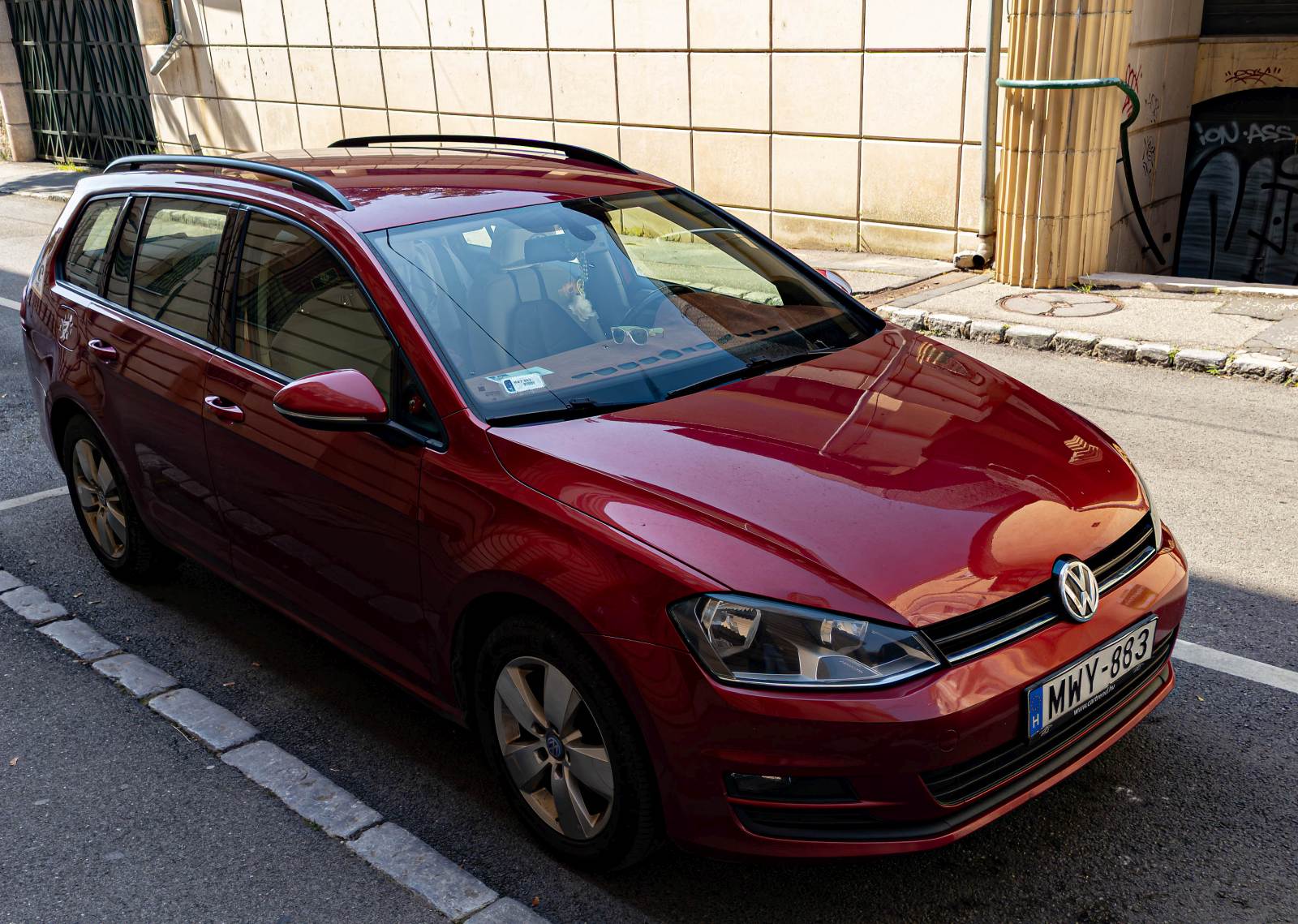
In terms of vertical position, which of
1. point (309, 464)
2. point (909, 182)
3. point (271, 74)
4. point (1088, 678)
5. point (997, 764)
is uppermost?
point (271, 74)

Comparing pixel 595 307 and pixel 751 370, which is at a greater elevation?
pixel 595 307

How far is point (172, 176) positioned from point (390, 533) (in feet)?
6.94

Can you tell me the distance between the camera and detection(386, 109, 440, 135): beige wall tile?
577 inches

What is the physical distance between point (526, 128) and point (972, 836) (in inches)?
456

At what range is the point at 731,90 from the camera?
37.5 feet

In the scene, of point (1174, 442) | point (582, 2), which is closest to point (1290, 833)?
point (1174, 442)

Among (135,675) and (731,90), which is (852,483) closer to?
(135,675)

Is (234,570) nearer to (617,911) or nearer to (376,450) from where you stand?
(376,450)

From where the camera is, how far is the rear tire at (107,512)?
16.3 feet

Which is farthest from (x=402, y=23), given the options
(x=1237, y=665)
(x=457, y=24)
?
(x=1237, y=665)

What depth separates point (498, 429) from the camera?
129 inches

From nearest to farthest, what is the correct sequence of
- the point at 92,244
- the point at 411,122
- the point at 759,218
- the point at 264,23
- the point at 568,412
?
the point at 568,412
the point at 92,244
the point at 759,218
the point at 411,122
the point at 264,23

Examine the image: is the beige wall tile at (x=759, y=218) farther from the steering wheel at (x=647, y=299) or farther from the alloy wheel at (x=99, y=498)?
the steering wheel at (x=647, y=299)

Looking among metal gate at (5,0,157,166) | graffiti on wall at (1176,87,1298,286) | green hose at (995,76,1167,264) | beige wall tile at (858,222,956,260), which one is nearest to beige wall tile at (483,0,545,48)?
beige wall tile at (858,222,956,260)
